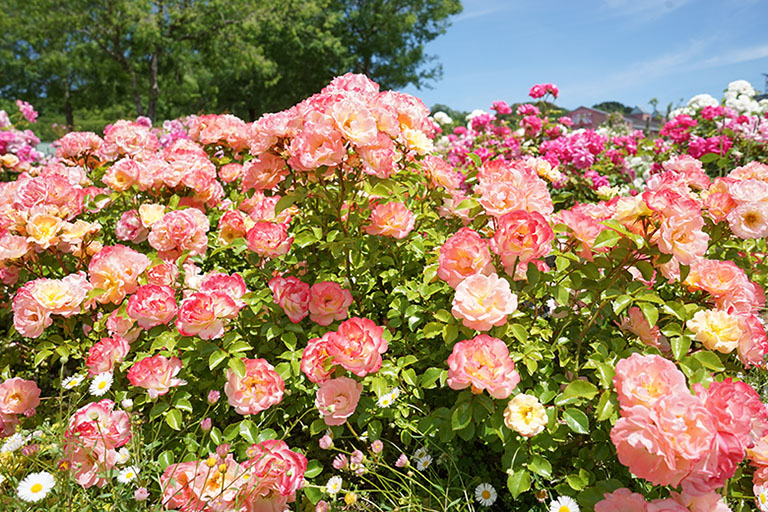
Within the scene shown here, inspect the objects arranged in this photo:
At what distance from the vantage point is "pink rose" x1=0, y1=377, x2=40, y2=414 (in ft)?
5.59

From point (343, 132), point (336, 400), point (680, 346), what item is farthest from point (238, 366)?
point (680, 346)

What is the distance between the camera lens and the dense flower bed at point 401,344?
121 centimetres

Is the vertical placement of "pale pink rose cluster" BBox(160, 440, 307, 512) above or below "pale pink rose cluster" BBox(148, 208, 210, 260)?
below

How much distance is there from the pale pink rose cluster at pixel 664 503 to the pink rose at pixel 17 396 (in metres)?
1.97

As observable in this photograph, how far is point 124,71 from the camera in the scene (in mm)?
15062

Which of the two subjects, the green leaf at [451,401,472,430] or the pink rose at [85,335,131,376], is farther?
the pink rose at [85,335,131,376]

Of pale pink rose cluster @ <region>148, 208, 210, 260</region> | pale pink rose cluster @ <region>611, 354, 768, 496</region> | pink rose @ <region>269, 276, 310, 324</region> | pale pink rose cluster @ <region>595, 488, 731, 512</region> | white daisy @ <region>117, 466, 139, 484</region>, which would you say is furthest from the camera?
pale pink rose cluster @ <region>148, 208, 210, 260</region>

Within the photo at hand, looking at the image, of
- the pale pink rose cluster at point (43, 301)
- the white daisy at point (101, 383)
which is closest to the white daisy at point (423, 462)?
the white daisy at point (101, 383)

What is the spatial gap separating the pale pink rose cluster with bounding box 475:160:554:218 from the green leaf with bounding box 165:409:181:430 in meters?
1.14

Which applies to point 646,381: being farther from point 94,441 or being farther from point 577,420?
point 94,441

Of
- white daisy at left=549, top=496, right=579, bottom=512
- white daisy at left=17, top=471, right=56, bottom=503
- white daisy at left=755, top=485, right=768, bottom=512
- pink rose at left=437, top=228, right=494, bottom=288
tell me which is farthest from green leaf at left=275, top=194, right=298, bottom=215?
white daisy at left=755, top=485, right=768, bottom=512

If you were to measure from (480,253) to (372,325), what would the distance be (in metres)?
0.38

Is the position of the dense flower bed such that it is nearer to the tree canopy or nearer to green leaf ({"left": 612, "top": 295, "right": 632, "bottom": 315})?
green leaf ({"left": 612, "top": 295, "right": 632, "bottom": 315})

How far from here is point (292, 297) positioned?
1558mm
